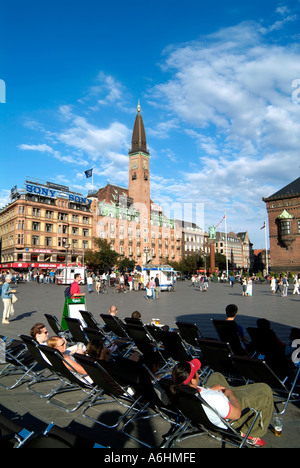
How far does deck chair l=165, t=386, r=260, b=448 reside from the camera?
323 cm

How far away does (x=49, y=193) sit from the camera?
70.1 metres

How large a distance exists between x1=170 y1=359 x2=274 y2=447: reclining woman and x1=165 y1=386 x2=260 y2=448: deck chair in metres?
0.06

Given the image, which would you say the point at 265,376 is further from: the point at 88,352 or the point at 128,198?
the point at 128,198

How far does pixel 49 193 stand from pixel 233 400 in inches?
2785

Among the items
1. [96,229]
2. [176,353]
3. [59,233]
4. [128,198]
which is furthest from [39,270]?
[176,353]

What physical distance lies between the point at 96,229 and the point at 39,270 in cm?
1879

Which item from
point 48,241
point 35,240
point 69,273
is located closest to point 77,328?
point 69,273

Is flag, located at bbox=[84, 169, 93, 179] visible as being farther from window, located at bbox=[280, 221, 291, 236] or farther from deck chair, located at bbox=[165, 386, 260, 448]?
deck chair, located at bbox=[165, 386, 260, 448]

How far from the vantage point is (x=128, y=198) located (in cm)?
9250

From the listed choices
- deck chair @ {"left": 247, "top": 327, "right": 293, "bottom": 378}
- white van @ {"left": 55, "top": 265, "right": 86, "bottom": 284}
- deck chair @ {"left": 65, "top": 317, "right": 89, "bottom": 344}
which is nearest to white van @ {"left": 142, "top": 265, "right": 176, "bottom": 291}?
white van @ {"left": 55, "top": 265, "right": 86, "bottom": 284}

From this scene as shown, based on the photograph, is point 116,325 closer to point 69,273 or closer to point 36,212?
point 69,273

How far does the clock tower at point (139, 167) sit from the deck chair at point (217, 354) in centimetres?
8817

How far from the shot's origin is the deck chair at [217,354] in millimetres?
5016

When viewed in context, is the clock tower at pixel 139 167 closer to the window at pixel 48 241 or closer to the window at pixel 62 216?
the window at pixel 62 216
